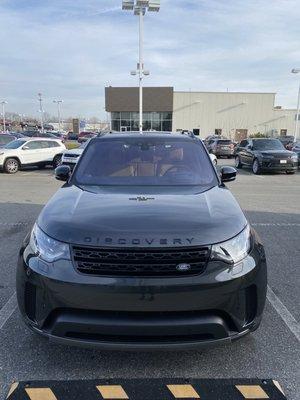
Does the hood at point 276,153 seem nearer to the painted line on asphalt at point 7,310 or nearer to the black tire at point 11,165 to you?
the black tire at point 11,165

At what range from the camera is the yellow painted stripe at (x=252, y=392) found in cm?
267

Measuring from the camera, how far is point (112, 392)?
2713 mm

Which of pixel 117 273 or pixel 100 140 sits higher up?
pixel 100 140

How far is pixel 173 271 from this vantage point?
8.52ft

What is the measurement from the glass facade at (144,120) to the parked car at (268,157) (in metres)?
37.7

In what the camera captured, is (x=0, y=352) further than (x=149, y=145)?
No

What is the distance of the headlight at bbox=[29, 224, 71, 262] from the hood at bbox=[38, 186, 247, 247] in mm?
43

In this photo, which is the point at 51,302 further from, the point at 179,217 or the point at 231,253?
the point at 231,253

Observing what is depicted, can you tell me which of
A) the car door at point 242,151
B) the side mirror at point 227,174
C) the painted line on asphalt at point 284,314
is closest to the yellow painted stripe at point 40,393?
the painted line on asphalt at point 284,314

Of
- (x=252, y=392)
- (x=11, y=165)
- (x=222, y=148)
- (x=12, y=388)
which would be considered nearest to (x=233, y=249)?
(x=252, y=392)

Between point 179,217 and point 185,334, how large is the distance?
0.84 meters

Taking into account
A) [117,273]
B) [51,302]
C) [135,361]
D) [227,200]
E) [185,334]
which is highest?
[227,200]

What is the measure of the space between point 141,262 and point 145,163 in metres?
1.96

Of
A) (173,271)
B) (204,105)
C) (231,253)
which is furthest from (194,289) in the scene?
(204,105)
